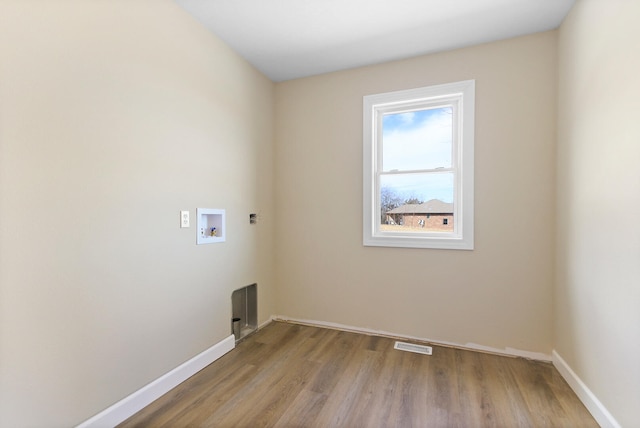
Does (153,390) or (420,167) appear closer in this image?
(153,390)

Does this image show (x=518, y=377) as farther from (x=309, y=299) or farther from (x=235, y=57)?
(x=235, y=57)

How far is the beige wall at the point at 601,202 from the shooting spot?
4.54ft

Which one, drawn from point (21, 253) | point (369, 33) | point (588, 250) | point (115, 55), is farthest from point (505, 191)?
point (21, 253)

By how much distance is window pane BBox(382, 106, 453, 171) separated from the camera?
2.62m

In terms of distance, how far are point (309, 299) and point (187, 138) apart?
1.93 meters

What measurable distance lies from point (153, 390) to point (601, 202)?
9.47ft

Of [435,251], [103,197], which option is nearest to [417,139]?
[435,251]

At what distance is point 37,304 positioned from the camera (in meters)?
1.30

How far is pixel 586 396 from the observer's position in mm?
1725

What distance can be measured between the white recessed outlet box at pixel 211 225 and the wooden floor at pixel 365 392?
38.5 inches

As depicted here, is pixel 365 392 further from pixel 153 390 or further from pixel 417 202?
pixel 417 202

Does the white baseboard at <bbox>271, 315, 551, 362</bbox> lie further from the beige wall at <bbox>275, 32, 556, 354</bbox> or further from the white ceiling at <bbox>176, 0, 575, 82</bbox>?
the white ceiling at <bbox>176, 0, 575, 82</bbox>

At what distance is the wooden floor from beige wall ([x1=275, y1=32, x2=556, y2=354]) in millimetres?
343

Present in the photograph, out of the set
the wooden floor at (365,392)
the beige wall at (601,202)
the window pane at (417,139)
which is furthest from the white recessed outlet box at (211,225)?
the beige wall at (601,202)
